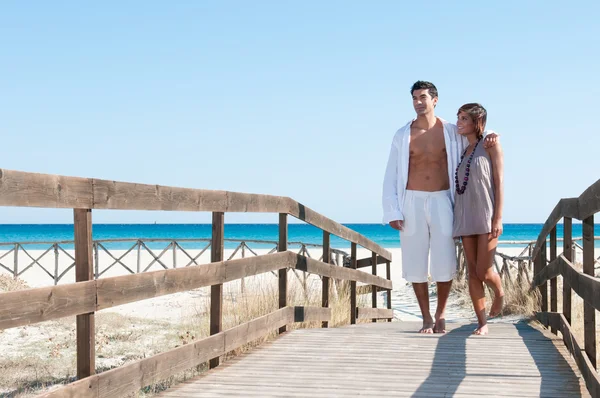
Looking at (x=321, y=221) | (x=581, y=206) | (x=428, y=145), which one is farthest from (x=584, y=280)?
(x=321, y=221)

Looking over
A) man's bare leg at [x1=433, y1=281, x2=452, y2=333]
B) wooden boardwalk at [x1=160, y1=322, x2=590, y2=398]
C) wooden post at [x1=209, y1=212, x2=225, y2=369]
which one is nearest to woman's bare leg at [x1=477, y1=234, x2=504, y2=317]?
man's bare leg at [x1=433, y1=281, x2=452, y2=333]

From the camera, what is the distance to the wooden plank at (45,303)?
105 inches

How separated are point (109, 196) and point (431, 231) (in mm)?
3148

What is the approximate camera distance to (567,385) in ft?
12.5

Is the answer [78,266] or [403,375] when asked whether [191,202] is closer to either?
[78,266]

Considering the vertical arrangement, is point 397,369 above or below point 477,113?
below

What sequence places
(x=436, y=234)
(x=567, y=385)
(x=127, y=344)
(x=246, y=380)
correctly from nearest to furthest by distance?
(x=567, y=385), (x=246, y=380), (x=436, y=234), (x=127, y=344)

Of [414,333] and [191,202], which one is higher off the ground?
[191,202]

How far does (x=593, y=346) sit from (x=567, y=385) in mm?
294

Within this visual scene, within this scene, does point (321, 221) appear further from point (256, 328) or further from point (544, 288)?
point (544, 288)

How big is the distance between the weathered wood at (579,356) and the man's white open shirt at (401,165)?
3.99 ft

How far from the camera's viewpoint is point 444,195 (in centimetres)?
571

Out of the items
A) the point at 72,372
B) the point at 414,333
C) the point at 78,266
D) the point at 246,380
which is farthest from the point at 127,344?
the point at 78,266

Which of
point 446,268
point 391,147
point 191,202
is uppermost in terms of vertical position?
point 391,147
